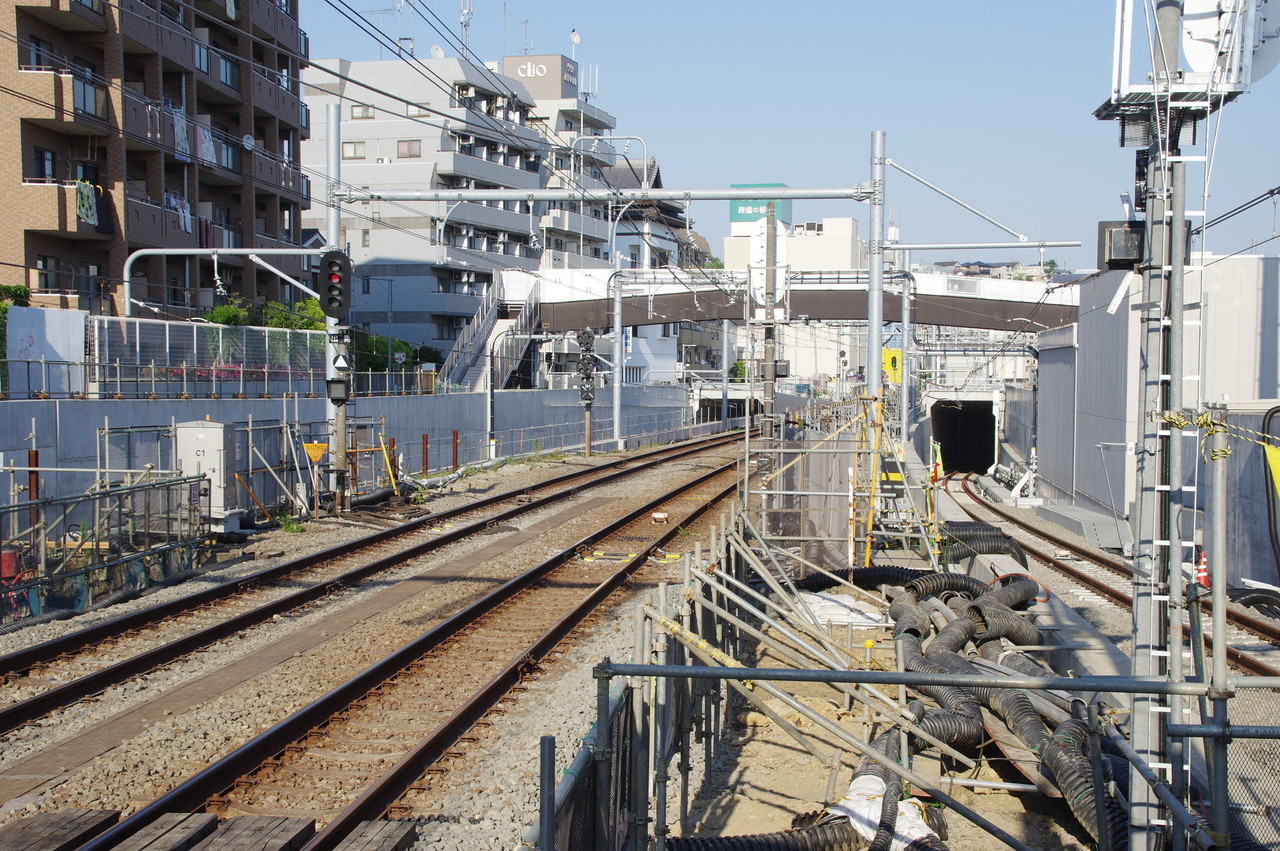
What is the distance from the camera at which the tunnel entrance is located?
5214cm

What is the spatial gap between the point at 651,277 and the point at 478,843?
32.7 metres

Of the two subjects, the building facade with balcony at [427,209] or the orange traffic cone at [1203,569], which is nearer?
the orange traffic cone at [1203,569]

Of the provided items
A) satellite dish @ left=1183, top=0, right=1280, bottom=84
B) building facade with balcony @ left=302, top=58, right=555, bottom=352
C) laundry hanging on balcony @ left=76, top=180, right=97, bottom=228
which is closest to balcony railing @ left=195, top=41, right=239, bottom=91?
laundry hanging on balcony @ left=76, top=180, right=97, bottom=228

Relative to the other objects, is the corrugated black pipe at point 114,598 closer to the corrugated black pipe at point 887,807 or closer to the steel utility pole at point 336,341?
the steel utility pole at point 336,341

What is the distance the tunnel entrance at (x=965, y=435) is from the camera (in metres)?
52.1

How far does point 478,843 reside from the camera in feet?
20.2

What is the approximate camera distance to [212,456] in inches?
655

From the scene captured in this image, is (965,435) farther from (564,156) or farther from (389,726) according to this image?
(389,726)

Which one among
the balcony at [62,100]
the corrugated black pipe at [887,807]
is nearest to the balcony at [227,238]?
the balcony at [62,100]

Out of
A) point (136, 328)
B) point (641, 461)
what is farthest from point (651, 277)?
point (136, 328)

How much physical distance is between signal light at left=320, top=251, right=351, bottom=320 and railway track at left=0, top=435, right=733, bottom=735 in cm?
406

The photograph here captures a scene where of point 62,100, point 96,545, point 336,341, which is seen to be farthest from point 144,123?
point 96,545

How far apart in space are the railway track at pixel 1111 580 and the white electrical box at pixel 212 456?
12965mm

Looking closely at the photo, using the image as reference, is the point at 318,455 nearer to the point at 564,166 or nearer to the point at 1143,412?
the point at 1143,412
